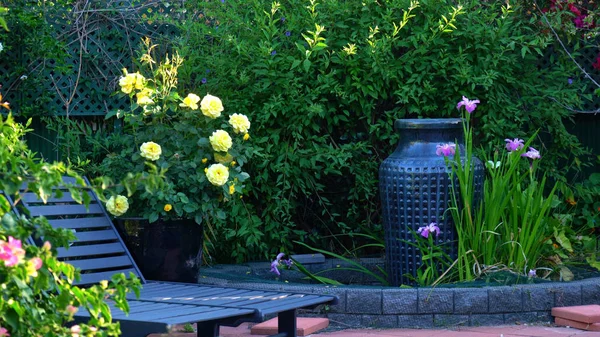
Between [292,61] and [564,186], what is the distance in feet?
6.95

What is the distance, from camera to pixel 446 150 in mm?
4770

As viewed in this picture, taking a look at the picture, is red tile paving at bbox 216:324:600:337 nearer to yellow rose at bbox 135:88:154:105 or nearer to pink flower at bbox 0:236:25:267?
yellow rose at bbox 135:88:154:105

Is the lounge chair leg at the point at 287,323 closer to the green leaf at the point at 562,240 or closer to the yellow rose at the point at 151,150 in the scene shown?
the yellow rose at the point at 151,150

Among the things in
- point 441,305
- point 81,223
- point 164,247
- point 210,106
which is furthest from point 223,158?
point 441,305

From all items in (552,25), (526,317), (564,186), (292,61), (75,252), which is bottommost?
(526,317)

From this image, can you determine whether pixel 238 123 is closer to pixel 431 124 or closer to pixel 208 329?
pixel 431 124

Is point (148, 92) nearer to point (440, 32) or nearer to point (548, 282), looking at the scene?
point (440, 32)

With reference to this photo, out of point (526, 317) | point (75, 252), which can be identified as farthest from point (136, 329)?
point (526, 317)

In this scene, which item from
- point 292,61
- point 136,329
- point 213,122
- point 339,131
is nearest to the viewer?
point 136,329

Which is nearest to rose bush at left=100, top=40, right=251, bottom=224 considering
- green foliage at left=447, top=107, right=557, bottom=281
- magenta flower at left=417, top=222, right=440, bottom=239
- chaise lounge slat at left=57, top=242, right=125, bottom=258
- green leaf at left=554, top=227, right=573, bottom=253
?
chaise lounge slat at left=57, top=242, right=125, bottom=258

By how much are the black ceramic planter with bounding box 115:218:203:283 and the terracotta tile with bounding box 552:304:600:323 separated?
1.86 m

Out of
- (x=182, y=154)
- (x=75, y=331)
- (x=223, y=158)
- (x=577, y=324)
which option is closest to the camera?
(x=75, y=331)

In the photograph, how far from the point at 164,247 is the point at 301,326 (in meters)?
0.79

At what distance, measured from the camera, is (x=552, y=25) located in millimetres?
5945
